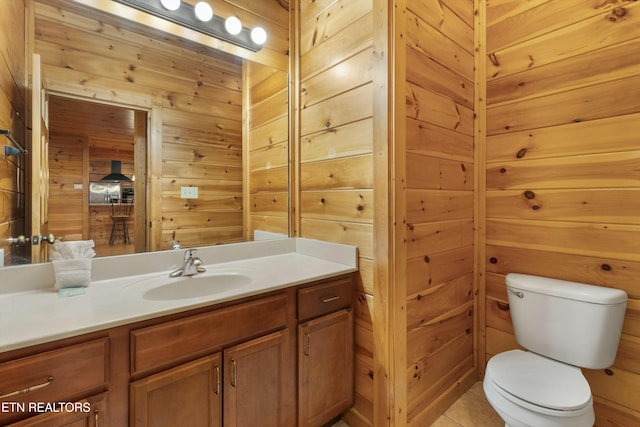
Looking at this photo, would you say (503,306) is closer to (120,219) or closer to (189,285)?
(189,285)

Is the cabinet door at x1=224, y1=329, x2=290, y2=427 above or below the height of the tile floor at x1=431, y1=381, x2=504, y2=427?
above

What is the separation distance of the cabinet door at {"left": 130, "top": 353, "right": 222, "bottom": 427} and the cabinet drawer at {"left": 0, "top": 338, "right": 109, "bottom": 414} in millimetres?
126

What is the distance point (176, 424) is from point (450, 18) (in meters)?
2.32

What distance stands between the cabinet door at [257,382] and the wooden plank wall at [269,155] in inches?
32.7

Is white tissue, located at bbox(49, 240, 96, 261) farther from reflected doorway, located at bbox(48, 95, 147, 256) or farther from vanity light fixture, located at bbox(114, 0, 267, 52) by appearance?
vanity light fixture, located at bbox(114, 0, 267, 52)

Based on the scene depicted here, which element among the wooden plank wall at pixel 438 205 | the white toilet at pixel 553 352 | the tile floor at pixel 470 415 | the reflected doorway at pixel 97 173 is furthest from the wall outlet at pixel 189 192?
the white toilet at pixel 553 352

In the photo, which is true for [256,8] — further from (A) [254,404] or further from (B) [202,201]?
(A) [254,404]

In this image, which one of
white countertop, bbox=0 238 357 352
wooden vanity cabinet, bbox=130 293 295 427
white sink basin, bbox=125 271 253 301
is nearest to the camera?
white countertop, bbox=0 238 357 352

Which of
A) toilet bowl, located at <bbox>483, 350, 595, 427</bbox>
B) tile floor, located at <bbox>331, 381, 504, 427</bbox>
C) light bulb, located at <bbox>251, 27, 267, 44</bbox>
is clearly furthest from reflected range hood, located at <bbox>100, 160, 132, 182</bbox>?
toilet bowl, located at <bbox>483, 350, 595, 427</bbox>

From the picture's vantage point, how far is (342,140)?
158cm

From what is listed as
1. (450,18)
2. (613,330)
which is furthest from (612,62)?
(613,330)

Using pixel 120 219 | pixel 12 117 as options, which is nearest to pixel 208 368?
pixel 120 219

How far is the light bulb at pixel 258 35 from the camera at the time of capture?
1.77 m

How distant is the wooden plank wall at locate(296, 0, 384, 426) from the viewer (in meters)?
1.46
